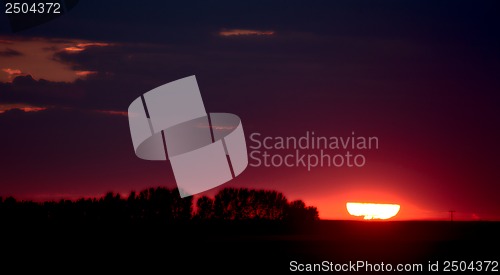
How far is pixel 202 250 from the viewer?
3161cm

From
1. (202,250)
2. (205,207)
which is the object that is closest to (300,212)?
(205,207)

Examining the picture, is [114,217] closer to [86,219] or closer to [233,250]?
[86,219]

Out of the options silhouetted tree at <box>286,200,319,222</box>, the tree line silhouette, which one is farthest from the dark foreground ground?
silhouetted tree at <box>286,200,319,222</box>

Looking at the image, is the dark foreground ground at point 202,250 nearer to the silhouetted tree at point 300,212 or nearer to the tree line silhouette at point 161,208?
the tree line silhouette at point 161,208

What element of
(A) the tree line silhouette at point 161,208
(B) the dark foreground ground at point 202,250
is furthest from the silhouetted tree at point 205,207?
(B) the dark foreground ground at point 202,250

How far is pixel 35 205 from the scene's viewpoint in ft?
191

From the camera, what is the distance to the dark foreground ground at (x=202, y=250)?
2694 cm

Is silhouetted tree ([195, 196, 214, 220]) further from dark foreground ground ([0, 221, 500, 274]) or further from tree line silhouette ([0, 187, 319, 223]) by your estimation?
dark foreground ground ([0, 221, 500, 274])

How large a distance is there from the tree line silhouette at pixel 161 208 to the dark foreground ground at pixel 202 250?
855 centimetres

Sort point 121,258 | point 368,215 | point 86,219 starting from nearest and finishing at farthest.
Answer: point 121,258 → point 368,215 → point 86,219

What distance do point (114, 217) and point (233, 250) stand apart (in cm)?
2880

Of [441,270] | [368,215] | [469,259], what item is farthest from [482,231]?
[441,270]

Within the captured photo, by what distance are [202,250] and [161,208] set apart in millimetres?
33964

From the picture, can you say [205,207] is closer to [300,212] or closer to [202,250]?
[300,212]
